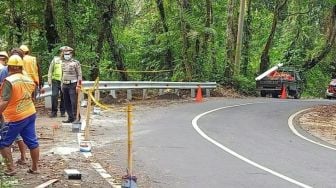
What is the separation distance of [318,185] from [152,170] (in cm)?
270

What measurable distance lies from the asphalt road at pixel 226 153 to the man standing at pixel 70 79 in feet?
6.05

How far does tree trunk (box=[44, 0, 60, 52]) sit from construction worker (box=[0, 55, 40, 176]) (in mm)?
15409

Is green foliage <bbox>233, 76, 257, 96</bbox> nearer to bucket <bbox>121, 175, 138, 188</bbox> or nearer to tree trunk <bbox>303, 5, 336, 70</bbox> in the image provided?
tree trunk <bbox>303, 5, 336, 70</bbox>

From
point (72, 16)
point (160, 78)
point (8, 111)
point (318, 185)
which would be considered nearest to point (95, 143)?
point (8, 111)

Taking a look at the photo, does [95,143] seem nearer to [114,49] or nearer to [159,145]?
[159,145]

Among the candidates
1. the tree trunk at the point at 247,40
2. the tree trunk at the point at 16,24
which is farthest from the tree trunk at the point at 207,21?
the tree trunk at the point at 16,24

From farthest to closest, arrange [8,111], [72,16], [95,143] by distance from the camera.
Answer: [72,16], [95,143], [8,111]

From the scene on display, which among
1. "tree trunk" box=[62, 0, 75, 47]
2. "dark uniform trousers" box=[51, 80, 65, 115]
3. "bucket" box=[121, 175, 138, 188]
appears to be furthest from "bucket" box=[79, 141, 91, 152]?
"tree trunk" box=[62, 0, 75, 47]

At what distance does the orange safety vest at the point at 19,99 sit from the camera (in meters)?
8.42

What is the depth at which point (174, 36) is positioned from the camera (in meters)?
32.3

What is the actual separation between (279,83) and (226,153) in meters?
22.4

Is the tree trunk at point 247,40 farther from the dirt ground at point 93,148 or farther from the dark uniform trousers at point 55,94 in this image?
the dark uniform trousers at point 55,94

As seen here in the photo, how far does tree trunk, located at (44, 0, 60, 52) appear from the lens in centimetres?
2373

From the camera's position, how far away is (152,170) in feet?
32.3
